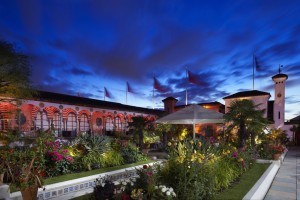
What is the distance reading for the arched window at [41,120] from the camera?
1579 cm

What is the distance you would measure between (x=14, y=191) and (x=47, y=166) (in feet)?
4.25

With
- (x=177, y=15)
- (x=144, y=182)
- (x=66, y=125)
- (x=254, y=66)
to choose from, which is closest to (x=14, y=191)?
(x=144, y=182)

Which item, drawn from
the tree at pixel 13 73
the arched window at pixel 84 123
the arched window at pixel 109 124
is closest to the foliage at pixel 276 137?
the arched window at pixel 109 124

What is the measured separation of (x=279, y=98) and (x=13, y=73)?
24.9 metres

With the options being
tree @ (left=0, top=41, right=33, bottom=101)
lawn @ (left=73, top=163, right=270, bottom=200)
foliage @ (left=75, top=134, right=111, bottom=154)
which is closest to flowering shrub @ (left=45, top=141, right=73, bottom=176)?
foliage @ (left=75, top=134, right=111, bottom=154)

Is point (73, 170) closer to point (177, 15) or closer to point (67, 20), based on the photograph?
point (67, 20)

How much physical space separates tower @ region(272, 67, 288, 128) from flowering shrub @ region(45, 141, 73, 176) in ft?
78.2

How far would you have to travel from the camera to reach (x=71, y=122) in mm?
17953

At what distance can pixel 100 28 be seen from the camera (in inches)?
532

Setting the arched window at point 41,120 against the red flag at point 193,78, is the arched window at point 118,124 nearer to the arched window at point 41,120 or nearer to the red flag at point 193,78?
the arched window at point 41,120

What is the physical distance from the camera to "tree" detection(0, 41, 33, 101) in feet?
39.1

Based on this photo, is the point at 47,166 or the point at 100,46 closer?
the point at 47,166

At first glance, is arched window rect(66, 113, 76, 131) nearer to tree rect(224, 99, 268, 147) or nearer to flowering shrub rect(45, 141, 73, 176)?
flowering shrub rect(45, 141, 73, 176)

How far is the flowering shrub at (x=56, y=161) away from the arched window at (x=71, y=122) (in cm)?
1194
